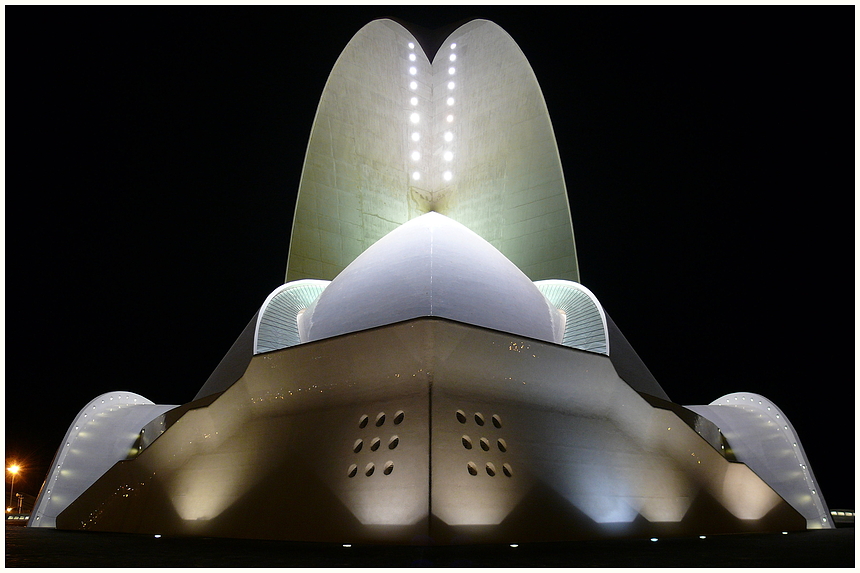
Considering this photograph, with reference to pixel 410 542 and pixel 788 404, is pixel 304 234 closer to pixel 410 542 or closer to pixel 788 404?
pixel 410 542

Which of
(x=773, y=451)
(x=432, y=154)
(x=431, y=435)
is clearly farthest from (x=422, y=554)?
(x=432, y=154)

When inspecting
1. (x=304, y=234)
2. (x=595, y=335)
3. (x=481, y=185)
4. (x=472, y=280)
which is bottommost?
(x=595, y=335)

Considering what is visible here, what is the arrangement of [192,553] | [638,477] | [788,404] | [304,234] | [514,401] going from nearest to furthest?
[192,553], [514,401], [638,477], [304,234], [788,404]

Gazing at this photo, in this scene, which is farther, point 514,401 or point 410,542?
point 514,401

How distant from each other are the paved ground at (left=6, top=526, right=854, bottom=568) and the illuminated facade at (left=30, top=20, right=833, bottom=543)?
22.3 inches

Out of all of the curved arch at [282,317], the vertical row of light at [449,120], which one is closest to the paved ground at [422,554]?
the curved arch at [282,317]

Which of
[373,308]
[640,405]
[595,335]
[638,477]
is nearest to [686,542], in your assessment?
[638,477]

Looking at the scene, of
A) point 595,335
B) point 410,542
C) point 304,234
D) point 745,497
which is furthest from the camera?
point 304,234

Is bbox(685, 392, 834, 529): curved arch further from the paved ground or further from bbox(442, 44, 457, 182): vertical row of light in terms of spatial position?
bbox(442, 44, 457, 182): vertical row of light

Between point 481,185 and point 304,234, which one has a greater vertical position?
point 481,185

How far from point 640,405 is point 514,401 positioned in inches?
76.1

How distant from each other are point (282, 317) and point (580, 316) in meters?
4.85

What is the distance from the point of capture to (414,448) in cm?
614

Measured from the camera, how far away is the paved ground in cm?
433
